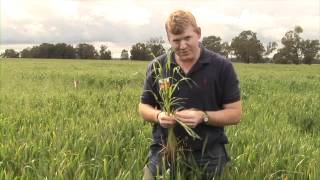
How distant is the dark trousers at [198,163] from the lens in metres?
3.76

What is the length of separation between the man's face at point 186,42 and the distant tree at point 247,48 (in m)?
95.0

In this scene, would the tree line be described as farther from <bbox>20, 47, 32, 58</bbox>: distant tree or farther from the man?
the man

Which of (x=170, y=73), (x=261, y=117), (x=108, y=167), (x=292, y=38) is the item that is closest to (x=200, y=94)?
(x=170, y=73)

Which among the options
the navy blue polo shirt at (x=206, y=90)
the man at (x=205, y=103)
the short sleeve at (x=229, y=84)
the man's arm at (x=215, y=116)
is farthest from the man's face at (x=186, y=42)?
the man's arm at (x=215, y=116)

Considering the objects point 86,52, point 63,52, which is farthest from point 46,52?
point 86,52

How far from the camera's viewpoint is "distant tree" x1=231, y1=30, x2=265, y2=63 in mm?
97562

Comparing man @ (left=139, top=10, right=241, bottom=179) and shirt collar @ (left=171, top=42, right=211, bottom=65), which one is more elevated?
shirt collar @ (left=171, top=42, right=211, bottom=65)

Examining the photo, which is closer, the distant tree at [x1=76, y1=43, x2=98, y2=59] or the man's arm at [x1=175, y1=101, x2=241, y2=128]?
the man's arm at [x1=175, y1=101, x2=241, y2=128]

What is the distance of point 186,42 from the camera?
11.7ft

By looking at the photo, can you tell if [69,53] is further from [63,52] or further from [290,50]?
[290,50]

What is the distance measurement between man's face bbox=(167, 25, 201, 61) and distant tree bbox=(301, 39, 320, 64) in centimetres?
9688

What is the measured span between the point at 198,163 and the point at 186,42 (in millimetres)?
928

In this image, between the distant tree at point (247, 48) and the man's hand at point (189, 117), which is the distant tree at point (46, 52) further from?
the man's hand at point (189, 117)

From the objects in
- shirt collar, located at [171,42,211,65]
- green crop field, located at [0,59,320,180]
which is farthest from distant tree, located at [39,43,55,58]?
shirt collar, located at [171,42,211,65]
